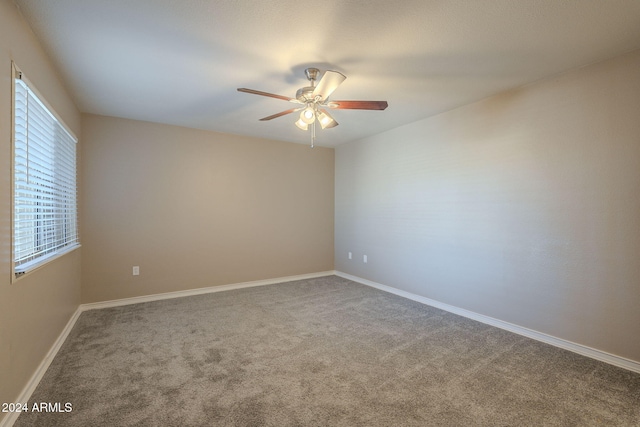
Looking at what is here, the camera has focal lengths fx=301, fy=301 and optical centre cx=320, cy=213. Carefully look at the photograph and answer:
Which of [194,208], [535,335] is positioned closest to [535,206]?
[535,335]

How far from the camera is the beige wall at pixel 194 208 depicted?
3.78 metres

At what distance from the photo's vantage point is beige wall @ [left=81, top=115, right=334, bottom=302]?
3.78 metres

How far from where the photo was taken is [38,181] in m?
2.22

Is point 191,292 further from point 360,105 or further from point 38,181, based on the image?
point 360,105

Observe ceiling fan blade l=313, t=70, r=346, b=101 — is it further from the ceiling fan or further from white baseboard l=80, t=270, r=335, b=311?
white baseboard l=80, t=270, r=335, b=311

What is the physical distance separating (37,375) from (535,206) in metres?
4.24

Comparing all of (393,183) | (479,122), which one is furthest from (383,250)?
(479,122)

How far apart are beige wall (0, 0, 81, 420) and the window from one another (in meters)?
0.11

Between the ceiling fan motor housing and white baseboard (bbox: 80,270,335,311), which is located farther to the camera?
white baseboard (bbox: 80,270,335,311)

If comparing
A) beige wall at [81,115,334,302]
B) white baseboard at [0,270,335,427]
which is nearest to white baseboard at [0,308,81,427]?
white baseboard at [0,270,335,427]

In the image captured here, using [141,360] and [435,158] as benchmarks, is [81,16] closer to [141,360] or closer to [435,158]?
[141,360]

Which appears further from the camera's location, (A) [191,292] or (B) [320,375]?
(A) [191,292]

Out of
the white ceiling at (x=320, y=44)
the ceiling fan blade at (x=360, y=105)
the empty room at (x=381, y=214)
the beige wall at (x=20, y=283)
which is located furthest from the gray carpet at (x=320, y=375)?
the white ceiling at (x=320, y=44)

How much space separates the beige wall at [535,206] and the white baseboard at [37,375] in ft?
12.5
